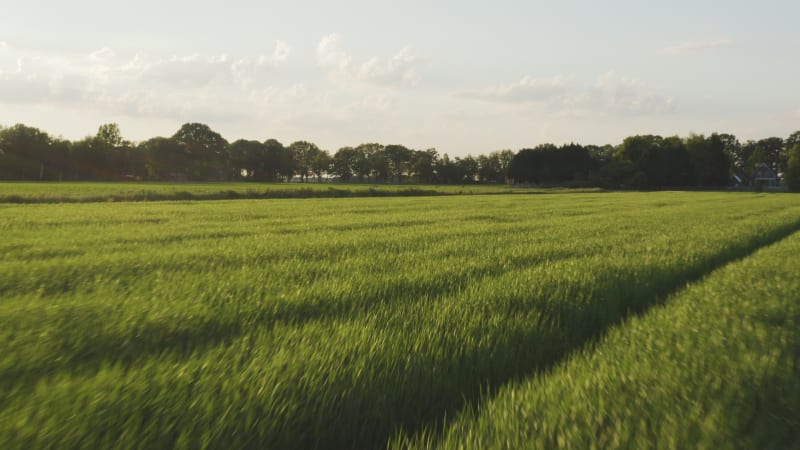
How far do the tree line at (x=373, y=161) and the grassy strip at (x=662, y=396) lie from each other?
Result: 335 ft

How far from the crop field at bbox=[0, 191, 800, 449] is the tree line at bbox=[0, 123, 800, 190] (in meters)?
101

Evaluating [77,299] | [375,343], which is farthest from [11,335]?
[375,343]

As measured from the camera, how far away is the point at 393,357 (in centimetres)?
239

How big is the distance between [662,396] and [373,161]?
14943 cm

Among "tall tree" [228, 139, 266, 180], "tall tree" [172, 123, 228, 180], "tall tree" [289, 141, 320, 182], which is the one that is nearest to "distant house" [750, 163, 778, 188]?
"tall tree" [289, 141, 320, 182]

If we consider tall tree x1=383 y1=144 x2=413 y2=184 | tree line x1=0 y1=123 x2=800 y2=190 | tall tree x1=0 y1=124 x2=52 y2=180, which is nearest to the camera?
tall tree x1=0 y1=124 x2=52 y2=180

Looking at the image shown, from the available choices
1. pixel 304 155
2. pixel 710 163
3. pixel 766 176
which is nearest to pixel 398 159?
pixel 304 155

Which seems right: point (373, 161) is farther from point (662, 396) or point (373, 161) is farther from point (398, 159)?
point (662, 396)

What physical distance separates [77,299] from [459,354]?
3.50 m

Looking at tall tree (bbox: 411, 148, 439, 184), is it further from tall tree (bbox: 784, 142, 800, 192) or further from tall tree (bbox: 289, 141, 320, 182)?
tall tree (bbox: 784, 142, 800, 192)

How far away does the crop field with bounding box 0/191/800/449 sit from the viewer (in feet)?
5.61

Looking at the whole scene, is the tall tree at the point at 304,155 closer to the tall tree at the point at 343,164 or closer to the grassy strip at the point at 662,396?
the tall tree at the point at 343,164

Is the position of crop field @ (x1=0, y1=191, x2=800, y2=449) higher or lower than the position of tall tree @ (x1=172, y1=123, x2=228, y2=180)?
lower

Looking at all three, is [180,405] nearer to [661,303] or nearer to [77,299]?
[77,299]
